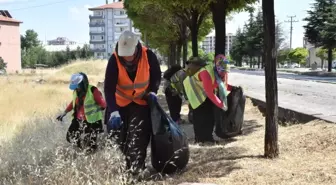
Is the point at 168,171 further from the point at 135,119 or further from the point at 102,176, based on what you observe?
the point at 102,176

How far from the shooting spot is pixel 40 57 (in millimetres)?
107250

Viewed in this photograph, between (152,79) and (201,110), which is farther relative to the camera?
(201,110)

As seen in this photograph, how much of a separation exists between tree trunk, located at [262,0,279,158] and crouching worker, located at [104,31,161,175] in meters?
1.45

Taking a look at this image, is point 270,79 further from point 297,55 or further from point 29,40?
point 29,40

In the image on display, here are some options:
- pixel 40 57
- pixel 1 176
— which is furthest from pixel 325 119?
pixel 40 57

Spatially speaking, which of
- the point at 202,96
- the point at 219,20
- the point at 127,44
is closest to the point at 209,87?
the point at 202,96

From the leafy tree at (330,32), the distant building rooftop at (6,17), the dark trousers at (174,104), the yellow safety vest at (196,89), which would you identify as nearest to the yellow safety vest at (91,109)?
the yellow safety vest at (196,89)

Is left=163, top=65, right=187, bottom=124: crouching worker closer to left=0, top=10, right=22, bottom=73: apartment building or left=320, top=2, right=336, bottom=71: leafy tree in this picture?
left=320, top=2, right=336, bottom=71: leafy tree

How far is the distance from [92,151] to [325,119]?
417 centimetres

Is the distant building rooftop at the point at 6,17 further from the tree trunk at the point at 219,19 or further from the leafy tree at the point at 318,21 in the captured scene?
the tree trunk at the point at 219,19

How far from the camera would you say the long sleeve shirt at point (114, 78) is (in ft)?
17.7

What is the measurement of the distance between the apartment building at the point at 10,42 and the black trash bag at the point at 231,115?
268ft

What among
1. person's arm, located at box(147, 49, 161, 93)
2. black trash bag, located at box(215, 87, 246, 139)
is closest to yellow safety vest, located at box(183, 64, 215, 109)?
black trash bag, located at box(215, 87, 246, 139)

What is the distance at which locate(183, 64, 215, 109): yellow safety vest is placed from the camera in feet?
25.3
